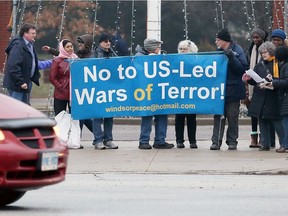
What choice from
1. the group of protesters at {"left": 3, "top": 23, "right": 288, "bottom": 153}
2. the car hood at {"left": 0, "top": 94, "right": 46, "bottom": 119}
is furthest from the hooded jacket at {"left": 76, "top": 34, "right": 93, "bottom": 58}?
the car hood at {"left": 0, "top": 94, "right": 46, "bottom": 119}

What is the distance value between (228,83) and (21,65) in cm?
327

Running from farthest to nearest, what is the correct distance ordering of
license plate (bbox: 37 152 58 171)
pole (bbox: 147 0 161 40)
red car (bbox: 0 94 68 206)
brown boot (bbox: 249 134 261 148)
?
pole (bbox: 147 0 161 40)
brown boot (bbox: 249 134 261 148)
license plate (bbox: 37 152 58 171)
red car (bbox: 0 94 68 206)

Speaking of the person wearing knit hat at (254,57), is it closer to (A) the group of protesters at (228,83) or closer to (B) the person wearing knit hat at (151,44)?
(A) the group of protesters at (228,83)

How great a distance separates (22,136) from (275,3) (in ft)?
41.9

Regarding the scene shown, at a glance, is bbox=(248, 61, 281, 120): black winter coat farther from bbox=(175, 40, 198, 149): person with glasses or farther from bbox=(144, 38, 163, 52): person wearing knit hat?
bbox=(144, 38, 163, 52): person wearing knit hat

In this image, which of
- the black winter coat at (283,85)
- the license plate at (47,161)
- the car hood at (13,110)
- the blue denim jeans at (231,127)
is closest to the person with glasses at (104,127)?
the blue denim jeans at (231,127)

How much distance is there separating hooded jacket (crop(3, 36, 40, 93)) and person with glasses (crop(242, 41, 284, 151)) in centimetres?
340

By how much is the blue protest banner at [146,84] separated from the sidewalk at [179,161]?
655 mm

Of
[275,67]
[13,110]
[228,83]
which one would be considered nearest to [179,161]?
[228,83]

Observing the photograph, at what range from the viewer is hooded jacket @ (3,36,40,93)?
680 inches

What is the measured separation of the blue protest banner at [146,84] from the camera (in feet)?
57.9

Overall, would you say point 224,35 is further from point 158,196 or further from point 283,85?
point 158,196

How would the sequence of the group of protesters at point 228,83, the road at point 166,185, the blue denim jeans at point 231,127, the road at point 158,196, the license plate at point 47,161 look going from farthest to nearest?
the blue denim jeans at point 231,127 → the group of protesters at point 228,83 → the road at point 166,185 → the road at point 158,196 → the license plate at point 47,161

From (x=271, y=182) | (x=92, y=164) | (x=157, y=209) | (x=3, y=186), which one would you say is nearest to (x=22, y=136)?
(x=3, y=186)
